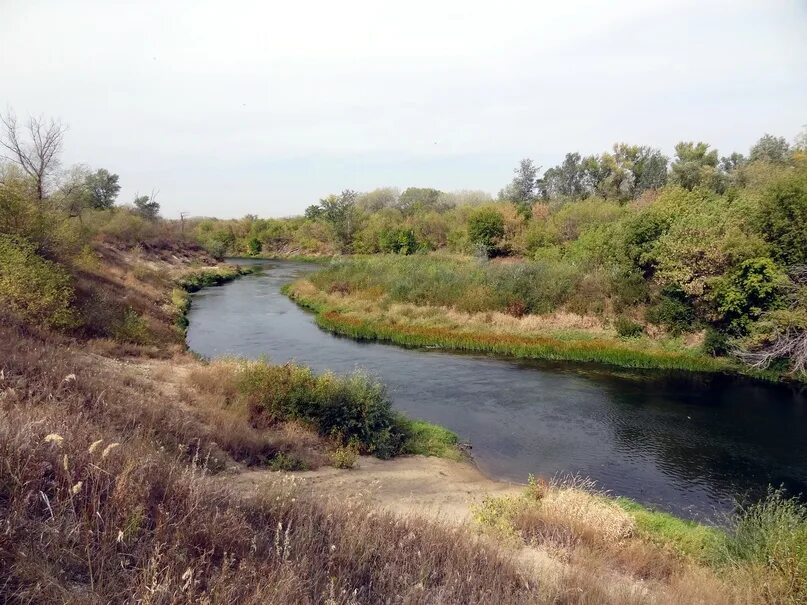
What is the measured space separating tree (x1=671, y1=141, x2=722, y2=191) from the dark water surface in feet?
86.7

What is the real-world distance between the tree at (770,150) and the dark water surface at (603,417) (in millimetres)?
33989

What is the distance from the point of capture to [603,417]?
675 inches

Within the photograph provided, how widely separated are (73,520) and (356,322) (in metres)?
27.5

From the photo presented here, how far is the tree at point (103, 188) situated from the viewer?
6303 centimetres

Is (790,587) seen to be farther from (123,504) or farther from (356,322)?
(356,322)

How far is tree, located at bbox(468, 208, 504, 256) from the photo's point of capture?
2047 inches

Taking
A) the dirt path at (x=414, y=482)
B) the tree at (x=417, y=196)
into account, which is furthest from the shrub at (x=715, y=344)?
the tree at (x=417, y=196)

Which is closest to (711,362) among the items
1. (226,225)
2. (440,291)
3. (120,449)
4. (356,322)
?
(440,291)

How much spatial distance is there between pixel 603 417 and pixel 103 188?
224 feet

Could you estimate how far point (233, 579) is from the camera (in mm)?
3504

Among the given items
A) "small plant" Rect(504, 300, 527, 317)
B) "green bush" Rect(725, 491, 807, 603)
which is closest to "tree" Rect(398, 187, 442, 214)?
"small plant" Rect(504, 300, 527, 317)

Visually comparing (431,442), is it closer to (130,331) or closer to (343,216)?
(130,331)

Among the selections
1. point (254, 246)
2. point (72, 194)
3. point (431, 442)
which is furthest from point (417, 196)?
point (431, 442)

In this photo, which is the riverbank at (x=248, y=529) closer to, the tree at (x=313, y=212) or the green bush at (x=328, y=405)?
the green bush at (x=328, y=405)
